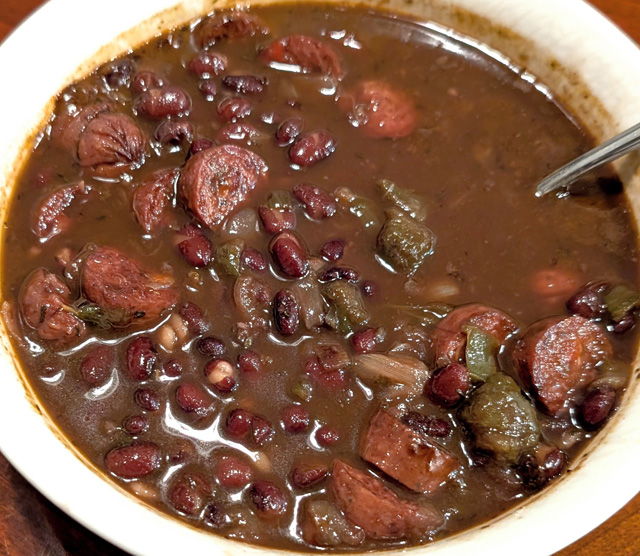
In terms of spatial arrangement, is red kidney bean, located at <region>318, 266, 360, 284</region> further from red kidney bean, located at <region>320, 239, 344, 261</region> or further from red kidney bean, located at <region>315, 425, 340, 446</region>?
red kidney bean, located at <region>315, 425, 340, 446</region>

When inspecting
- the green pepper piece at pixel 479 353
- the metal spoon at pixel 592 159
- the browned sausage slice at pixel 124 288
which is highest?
the metal spoon at pixel 592 159

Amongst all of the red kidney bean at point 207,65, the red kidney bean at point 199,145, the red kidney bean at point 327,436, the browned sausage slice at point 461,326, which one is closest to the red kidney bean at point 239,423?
the red kidney bean at point 327,436

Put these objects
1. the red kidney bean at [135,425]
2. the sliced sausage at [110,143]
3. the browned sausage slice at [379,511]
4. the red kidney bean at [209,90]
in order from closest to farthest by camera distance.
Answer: the browned sausage slice at [379,511], the red kidney bean at [135,425], the sliced sausage at [110,143], the red kidney bean at [209,90]

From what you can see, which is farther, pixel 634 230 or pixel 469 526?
pixel 634 230

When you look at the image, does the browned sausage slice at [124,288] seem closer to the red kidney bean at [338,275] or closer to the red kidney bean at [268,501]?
the red kidney bean at [338,275]

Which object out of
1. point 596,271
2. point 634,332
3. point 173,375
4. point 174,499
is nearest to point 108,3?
point 173,375

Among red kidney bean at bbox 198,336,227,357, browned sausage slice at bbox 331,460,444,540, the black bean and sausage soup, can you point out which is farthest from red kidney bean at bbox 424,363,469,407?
red kidney bean at bbox 198,336,227,357

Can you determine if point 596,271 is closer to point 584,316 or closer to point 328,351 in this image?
point 584,316
